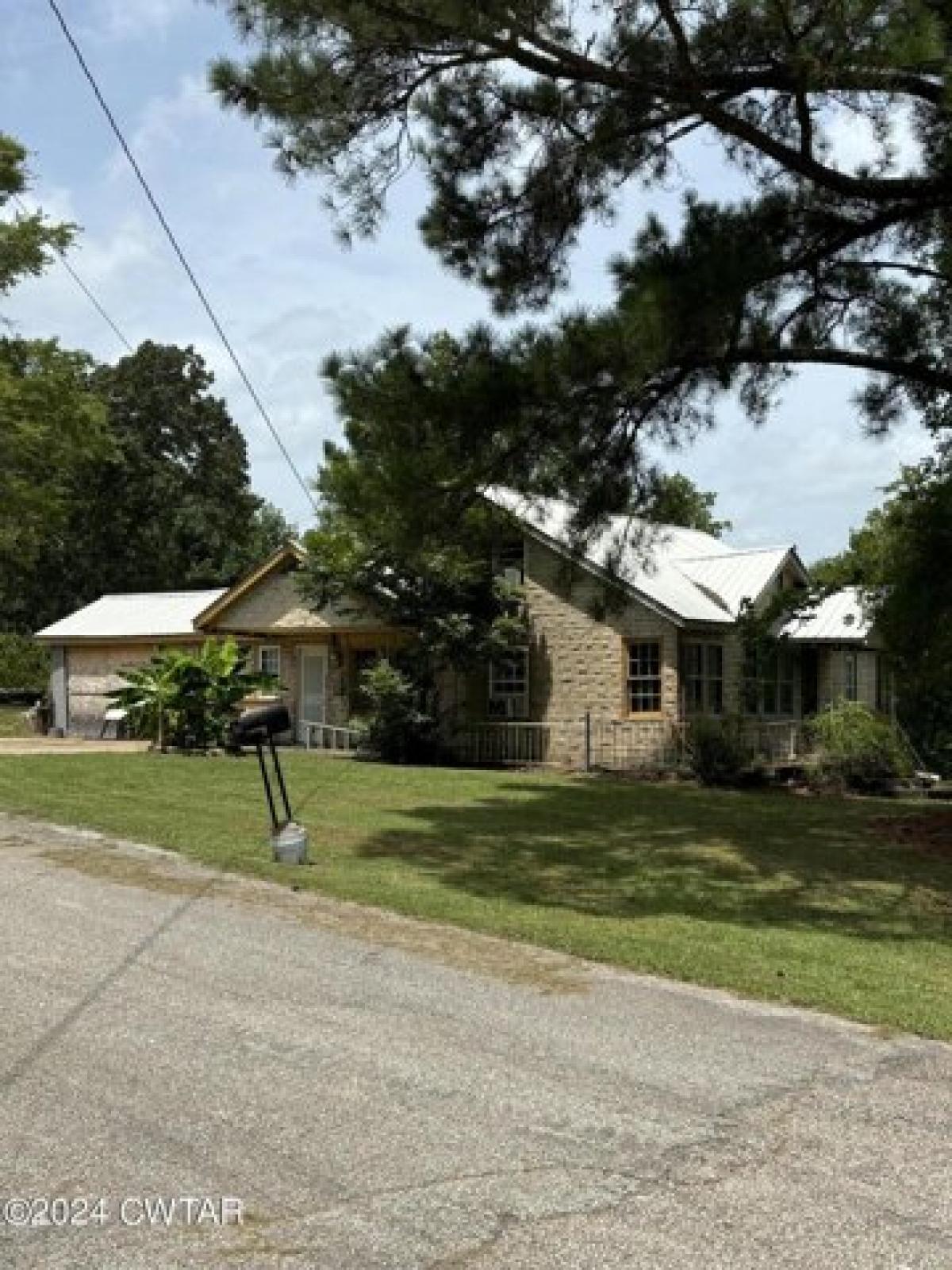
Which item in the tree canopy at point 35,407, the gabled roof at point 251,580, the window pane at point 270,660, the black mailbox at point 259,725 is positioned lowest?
the black mailbox at point 259,725

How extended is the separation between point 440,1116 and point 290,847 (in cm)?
620

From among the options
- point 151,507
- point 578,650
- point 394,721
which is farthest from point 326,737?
point 151,507

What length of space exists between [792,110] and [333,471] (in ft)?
19.0

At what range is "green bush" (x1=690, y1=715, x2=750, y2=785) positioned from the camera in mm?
22562

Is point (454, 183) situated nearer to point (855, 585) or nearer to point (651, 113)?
point (651, 113)

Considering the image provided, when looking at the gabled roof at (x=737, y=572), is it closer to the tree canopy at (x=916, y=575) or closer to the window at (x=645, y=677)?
the window at (x=645, y=677)

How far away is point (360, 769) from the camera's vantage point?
22.4m

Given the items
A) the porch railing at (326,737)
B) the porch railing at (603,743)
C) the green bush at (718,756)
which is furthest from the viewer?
the porch railing at (326,737)

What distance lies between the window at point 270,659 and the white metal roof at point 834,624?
37.4 ft

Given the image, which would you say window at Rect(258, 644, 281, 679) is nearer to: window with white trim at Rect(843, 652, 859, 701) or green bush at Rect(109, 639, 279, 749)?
green bush at Rect(109, 639, 279, 749)

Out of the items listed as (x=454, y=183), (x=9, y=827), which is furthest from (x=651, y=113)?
(x=9, y=827)

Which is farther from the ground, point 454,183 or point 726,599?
point 454,183

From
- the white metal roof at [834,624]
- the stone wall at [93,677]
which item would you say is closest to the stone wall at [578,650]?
the white metal roof at [834,624]

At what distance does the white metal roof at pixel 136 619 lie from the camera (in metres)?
32.4
